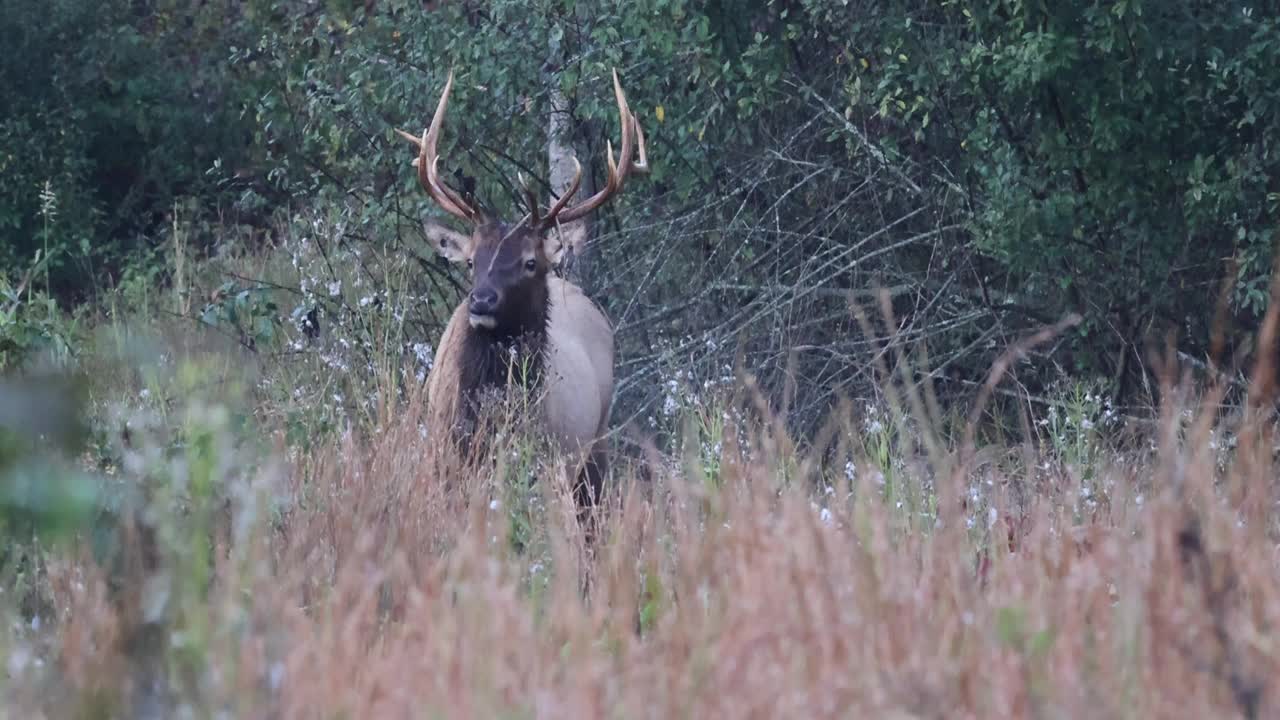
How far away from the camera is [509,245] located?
24.9ft

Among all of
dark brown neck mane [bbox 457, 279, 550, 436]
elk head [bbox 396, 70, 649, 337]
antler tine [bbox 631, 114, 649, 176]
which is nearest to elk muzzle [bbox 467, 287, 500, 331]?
elk head [bbox 396, 70, 649, 337]

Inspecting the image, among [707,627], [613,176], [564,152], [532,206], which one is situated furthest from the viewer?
[564,152]

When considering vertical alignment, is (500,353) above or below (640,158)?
below

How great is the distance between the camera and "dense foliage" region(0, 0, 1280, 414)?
24.6ft

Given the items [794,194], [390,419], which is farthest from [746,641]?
[794,194]

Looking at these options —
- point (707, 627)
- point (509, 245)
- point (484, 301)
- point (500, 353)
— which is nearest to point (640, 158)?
point (509, 245)

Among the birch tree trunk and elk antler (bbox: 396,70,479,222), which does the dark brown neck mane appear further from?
the birch tree trunk

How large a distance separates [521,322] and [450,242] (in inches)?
23.3

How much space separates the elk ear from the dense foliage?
0.81m

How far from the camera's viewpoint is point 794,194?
927 cm

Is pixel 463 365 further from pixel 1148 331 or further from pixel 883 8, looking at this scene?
pixel 1148 331

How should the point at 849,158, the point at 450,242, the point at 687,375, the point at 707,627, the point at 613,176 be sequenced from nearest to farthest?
the point at 707,627, the point at 613,176, the point at 450,242, the point at 687,375, the point at 849,158

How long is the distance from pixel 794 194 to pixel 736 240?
430 mm

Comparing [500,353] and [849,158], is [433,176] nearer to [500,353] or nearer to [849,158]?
[500,353]
